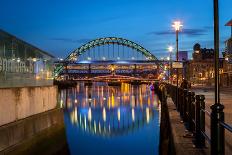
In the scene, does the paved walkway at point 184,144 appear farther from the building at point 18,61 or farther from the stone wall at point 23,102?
the building at point 18,61

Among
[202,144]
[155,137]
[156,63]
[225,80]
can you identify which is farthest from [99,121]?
[156,63]

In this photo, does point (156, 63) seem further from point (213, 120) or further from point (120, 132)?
point (213, 120)

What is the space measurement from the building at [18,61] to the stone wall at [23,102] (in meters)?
0.55

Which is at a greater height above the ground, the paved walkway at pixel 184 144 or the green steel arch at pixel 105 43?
the green steel arch at pixel 105 43

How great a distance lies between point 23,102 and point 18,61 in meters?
1.94

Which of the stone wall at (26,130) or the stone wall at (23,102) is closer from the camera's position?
the stone wall at (26,130)

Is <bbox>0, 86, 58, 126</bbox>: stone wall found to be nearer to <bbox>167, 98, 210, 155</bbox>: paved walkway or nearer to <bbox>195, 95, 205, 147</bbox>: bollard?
<bbox>167, 98, 210, 155</bbox>: paved walkway

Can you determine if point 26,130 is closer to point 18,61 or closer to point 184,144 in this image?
point 18,61

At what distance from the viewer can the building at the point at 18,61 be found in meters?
16.3

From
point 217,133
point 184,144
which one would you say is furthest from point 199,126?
point 217,133

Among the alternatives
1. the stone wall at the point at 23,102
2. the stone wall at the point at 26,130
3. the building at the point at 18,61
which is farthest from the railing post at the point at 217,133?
the building at the point at 18,61

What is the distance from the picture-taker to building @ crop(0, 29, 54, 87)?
16286 millimetres

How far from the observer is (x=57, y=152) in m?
20.8

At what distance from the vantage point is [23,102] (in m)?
17.3
